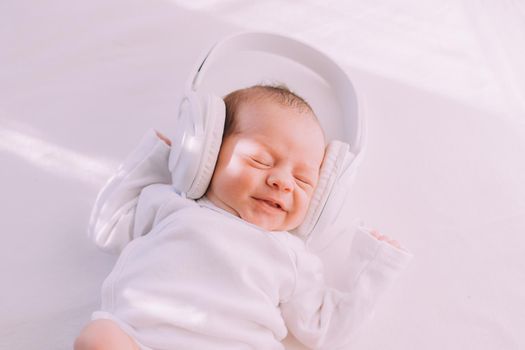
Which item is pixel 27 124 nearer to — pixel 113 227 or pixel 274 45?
pixel 113 227

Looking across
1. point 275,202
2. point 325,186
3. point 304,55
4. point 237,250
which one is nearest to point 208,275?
point 237,250

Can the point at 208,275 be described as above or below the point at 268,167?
below

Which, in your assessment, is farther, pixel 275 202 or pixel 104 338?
pixel 275 202

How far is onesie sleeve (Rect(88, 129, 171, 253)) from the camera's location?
1132 millimetres

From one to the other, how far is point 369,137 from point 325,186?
1.31 feet

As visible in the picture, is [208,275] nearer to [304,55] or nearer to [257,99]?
[257,99]

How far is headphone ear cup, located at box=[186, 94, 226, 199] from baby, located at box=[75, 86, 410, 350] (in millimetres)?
23

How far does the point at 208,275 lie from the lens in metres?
1.03

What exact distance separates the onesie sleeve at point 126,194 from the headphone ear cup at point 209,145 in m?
0.11

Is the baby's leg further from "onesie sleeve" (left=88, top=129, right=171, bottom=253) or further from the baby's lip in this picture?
the baby's lip

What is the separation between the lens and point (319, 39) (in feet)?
5.69

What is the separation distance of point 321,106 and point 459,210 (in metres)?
0.43

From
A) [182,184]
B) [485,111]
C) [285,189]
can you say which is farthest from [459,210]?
[182,184]

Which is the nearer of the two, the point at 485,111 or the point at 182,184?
the point at 182,184
